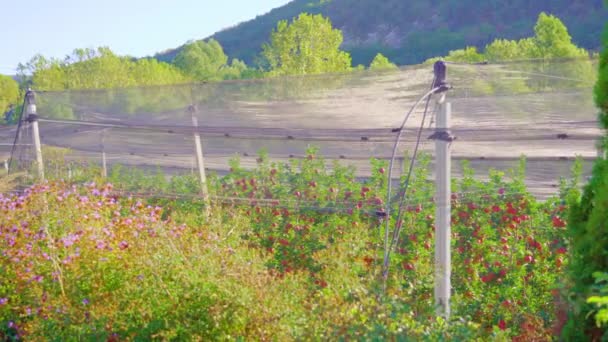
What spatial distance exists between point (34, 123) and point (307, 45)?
1563cm

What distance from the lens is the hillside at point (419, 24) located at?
194 feet

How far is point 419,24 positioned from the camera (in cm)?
7331

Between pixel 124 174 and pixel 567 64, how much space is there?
12.2 feet

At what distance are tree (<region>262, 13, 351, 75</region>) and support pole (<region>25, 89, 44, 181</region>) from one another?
1487 cm

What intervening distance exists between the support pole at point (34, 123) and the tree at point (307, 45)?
14.9 meters

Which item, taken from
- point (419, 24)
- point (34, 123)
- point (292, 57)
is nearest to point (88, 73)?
point (292, 57)

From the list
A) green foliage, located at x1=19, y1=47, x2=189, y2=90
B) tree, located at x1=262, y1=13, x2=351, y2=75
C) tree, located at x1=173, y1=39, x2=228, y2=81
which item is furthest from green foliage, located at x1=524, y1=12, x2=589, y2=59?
tree, located at x1=173, y1=39, x2=228, y2=81

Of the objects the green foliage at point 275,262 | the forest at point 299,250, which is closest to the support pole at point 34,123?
the forest at point 299,250

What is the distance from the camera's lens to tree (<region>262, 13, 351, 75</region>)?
20.8 metres

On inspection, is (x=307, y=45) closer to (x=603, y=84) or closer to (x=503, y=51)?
(x=503, y=51)

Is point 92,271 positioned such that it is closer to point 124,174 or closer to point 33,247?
point 33,247

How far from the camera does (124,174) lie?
19.3 ft

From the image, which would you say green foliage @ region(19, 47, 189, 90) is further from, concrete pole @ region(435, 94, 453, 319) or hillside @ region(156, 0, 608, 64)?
hillside @ region(156, 0, 608, 64)

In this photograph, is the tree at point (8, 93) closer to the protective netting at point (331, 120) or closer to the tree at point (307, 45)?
the tree at point (307, 45)
